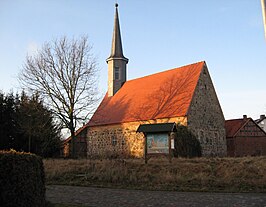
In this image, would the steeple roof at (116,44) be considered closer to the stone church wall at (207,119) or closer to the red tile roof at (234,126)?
the stone church wall at (207,119)

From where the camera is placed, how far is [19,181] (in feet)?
20.8

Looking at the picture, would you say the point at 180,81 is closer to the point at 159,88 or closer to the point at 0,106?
the point at 159,88

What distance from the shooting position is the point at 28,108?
26812 millimetres

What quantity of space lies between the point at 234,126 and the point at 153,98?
9.64m

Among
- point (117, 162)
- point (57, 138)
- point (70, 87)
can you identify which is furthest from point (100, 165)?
point (57, 138)

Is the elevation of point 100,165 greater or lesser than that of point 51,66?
lesser

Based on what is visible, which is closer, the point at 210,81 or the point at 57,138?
the point at 210,81

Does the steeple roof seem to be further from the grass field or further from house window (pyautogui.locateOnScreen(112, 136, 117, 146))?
the grass field

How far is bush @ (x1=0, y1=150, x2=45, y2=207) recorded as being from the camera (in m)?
6.12

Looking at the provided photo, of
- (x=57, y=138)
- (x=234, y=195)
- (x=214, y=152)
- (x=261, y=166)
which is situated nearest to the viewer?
(x=234, y=195)

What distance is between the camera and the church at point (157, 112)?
80.6ft

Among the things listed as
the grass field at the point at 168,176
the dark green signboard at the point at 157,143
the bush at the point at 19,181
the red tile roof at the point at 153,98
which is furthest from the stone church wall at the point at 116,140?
the bush at the point at 19,181

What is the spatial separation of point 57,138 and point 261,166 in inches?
861

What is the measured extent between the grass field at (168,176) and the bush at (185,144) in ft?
24.7
